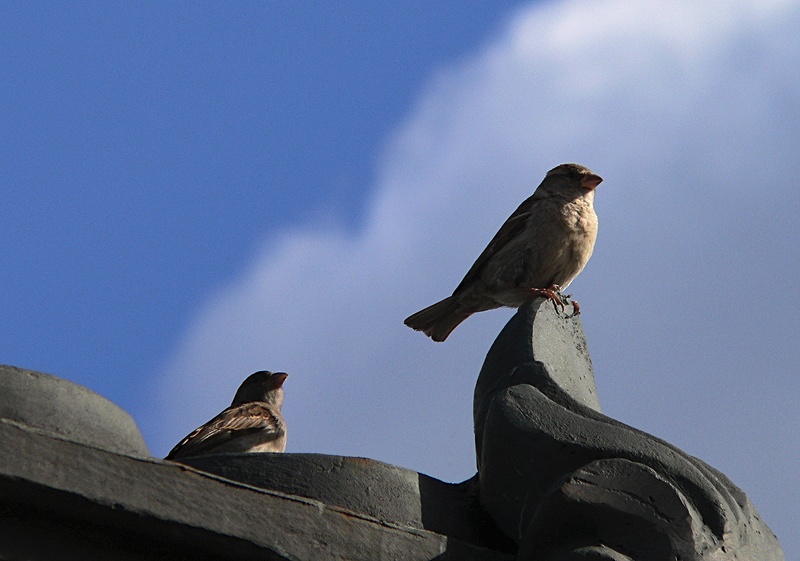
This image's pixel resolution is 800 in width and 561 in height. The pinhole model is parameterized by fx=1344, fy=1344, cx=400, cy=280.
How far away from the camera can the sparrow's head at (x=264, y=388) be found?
340 inches

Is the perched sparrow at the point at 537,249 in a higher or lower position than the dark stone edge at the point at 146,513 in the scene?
higher

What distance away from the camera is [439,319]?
803 cm

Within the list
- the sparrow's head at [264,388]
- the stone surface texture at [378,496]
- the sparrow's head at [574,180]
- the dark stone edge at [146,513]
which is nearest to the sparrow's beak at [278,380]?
the sparrow's head at [264,388]

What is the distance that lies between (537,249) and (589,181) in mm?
636

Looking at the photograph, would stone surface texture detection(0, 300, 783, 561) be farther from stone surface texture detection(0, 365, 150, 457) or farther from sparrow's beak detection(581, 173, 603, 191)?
sparrow's beak detection(581, 173, 603, 191)

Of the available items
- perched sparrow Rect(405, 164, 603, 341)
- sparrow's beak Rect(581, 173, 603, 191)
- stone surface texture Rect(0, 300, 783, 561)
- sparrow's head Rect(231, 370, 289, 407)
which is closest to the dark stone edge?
stone surface texture Rect(0, 300, 783, 561)

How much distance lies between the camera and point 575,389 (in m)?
3.48

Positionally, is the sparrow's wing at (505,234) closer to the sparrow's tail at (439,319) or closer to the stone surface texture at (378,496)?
the sparrow's tail at (439,319)

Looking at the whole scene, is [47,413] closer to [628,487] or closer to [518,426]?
[518,426]

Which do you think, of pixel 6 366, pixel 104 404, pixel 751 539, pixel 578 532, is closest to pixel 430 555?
pixel 578 532

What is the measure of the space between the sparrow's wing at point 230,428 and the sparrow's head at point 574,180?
81.2 inches

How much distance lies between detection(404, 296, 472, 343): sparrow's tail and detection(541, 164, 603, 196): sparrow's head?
0.90 meters

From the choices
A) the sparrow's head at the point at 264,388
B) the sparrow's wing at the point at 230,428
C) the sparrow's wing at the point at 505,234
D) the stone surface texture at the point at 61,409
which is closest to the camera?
the stone surface texture at the point at 61,409

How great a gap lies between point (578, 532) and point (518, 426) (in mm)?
359
